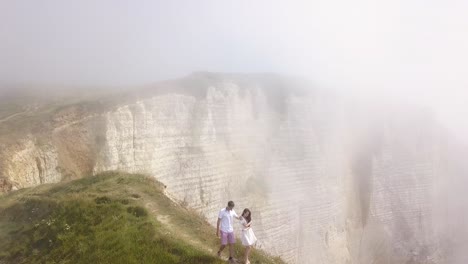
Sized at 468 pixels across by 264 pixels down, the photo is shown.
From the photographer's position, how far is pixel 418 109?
60.0m

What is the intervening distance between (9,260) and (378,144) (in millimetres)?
47420

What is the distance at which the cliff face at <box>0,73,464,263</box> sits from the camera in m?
30.2

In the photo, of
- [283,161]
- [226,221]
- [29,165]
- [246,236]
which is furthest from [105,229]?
[283,161]

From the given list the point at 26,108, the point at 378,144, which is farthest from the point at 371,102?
the point at 26,108

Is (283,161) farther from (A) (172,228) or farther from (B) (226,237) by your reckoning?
(B) (226,237)

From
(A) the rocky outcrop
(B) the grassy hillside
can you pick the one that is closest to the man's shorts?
(B) the grassy hillside

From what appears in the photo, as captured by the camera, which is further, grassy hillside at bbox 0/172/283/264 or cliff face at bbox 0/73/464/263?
cliff face at bbox 0/73/464/263

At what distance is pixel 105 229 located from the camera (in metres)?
12.6

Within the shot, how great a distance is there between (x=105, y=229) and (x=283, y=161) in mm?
32141

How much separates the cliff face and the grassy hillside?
921cm

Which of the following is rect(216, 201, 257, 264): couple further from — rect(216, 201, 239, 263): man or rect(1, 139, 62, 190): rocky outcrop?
rect(1, 139, 62, 190): rocky outcrop

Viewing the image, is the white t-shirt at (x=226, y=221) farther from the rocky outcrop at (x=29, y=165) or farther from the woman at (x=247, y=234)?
the rocky outcrop at (x=29, y=165)

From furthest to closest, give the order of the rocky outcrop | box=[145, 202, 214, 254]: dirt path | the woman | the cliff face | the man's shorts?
the cliff face → the rocky outcrop → box=[145, 202, 214, 254]: dirt path → the man's shorts → the woman

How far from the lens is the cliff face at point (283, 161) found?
3019 centimetres
